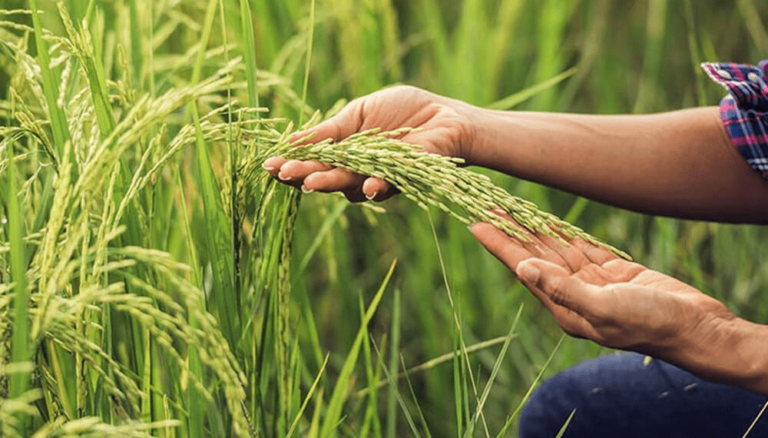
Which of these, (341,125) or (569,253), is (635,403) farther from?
(341,125)

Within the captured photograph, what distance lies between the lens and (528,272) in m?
1.10

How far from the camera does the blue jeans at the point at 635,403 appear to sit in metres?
1.42

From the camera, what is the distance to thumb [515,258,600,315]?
1.09m

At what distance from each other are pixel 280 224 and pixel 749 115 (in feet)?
2.63

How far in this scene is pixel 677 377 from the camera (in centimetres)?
148

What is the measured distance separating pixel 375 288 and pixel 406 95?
94 centimetres

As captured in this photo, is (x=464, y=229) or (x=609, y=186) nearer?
(x=609, y=186)

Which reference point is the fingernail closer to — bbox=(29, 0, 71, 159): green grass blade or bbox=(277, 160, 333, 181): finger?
bbox=(277, 160, 333, 181): finger

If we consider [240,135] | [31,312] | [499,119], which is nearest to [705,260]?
[499,119]

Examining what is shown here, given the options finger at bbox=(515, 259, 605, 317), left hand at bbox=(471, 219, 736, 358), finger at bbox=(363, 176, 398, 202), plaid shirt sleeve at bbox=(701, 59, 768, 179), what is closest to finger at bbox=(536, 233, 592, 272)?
left hand at bbox=(471, 219, 736, 358)

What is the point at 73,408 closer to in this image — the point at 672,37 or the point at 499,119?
the point at 499,119

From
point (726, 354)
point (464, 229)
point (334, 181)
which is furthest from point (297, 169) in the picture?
point (464, 229)

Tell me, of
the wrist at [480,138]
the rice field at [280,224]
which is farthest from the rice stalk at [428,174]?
the wrist at [480,138]

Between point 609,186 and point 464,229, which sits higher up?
point 609,186
